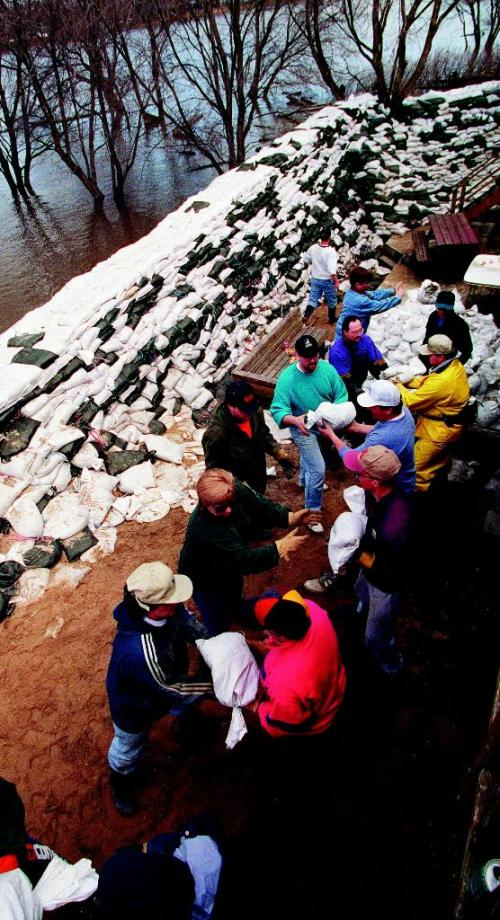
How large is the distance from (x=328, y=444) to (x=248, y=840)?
3350mm

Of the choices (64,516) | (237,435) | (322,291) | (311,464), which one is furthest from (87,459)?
(322,291)

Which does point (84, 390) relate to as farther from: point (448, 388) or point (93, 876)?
point (93, 876)

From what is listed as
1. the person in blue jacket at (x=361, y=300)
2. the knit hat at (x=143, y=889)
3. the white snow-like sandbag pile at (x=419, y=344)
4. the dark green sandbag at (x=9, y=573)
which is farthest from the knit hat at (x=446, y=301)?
the knit hat at (x=143, y=889)

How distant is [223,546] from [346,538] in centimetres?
75

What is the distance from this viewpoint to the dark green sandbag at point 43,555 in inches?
169

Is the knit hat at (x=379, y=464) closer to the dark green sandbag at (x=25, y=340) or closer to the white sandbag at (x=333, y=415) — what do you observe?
the white sandbag at (x=333, y=415)

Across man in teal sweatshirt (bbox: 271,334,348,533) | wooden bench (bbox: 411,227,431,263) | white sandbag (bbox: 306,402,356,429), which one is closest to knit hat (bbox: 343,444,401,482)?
white sandbag (bbox: 306,402,356,429)

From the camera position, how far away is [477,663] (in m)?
3.42

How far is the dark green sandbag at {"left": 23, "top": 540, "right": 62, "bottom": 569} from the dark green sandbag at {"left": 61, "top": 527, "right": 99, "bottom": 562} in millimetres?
67

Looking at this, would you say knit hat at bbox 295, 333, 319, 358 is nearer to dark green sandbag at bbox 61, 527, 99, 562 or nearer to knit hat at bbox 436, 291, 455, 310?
knit hat at bbox 436, 291, 455, 310

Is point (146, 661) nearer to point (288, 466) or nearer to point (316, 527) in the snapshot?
point (316, 527)

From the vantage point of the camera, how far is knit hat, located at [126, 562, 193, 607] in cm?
243

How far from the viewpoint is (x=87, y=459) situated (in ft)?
16.2

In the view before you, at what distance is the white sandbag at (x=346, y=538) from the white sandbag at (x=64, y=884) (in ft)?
6.47
